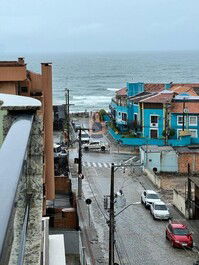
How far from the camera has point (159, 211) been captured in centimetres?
2330

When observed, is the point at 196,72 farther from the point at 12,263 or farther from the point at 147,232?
the point at 12,263

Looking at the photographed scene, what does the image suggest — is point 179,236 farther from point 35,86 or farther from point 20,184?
point 20,184

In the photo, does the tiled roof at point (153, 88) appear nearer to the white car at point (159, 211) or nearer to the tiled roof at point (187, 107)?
the tiled roof at point (187, 107)

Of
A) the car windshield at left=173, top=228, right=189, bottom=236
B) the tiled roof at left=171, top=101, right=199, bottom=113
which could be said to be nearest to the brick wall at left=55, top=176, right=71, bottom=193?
the car windshield at left=173, top=228, right=189, bottom=236

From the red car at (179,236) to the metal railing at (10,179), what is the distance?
17.1 meters

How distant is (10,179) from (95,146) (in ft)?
131

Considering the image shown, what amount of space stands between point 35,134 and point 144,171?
98.3ft

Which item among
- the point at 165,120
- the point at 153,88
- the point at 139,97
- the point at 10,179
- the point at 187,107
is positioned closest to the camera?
the point at 10,179

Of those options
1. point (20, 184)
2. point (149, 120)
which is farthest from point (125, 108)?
point (20, 184)

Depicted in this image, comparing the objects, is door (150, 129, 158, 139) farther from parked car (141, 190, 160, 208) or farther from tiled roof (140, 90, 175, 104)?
parked car (141, 190, 160, 208)

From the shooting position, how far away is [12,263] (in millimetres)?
1664

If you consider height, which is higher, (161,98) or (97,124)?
(161,98)

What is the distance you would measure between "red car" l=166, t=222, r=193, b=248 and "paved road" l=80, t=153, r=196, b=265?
23 cm

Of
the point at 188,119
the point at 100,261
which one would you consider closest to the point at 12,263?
the point at 100,261
